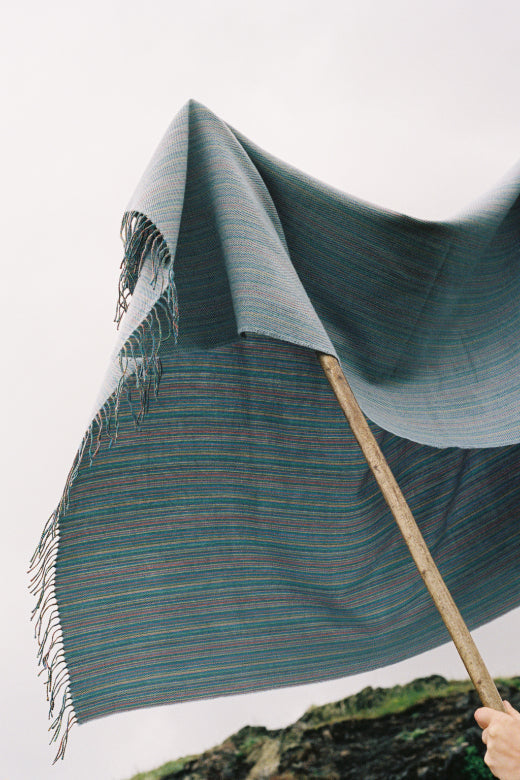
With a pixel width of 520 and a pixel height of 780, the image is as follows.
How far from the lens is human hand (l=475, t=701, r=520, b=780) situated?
869 mm

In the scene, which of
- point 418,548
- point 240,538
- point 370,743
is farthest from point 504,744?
point 370,743

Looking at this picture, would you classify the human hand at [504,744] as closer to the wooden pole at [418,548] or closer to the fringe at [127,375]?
the wooden pole at [418,548]

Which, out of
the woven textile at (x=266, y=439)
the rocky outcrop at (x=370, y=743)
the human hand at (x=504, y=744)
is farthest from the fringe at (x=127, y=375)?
the rocky outcrop at (x=370, y=743)

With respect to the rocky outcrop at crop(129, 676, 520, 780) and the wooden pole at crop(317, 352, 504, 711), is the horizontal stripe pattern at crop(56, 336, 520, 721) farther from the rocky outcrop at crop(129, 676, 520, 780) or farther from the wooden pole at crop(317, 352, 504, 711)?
the rocky outcrop at crop(129, 676, 520, 780)

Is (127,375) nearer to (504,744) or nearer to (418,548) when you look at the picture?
(418,548)

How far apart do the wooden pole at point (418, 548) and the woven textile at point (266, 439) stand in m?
0.06

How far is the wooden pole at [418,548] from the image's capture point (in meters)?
0.98

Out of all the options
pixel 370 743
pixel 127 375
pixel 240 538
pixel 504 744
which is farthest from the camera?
pixel 370 743

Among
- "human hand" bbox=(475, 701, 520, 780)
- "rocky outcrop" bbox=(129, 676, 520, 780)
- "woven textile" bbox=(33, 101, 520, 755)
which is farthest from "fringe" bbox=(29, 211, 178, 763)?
"rocky outcrop" bbox=(129, 676, 520, 780)

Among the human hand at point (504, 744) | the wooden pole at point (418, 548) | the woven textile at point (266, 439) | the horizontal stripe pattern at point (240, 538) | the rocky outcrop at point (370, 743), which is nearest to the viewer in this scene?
the human hand at point (504, 744)

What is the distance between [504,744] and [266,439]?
2.28ft

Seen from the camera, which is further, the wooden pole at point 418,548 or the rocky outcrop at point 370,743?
the rocky outcrop at point 370,743

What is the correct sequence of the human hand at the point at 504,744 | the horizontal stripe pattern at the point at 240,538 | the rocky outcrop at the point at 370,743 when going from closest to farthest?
the human hand at the point at 504,744 → the horizontal stripe pattern at the point at 240,538 → the rocky outcrop at the point at 370,743

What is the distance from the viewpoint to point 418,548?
3.40 feet
